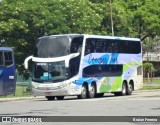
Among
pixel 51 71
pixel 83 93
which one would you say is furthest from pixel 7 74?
pixel 83 93

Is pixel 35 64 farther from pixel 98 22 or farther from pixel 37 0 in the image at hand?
pixel 98 22

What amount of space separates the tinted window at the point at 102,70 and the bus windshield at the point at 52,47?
7.79 feet

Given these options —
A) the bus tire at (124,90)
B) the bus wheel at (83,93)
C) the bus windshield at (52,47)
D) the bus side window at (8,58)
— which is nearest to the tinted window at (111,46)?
the bus windshield at (52,47)

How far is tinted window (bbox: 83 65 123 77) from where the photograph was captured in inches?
1292

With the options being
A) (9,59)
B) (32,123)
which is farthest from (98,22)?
(32,123)

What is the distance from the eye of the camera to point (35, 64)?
3145 centimetres

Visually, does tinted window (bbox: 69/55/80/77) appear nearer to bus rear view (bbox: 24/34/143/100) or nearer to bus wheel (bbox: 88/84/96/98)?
bus rear view (bbox: 24/34/143/100)

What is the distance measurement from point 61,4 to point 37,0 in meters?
2.21

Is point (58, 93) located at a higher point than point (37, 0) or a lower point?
lower

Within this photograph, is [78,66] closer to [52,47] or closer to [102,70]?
[52,47]

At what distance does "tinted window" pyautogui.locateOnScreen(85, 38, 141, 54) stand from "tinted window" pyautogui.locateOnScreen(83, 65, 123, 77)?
1.02m

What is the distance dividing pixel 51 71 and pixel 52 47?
1.41 m

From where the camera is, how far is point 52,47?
102 feet

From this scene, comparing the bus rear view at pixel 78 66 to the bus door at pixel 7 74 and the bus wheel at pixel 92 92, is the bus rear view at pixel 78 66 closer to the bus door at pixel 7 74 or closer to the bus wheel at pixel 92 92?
the bus wheel at pixel 92 92
